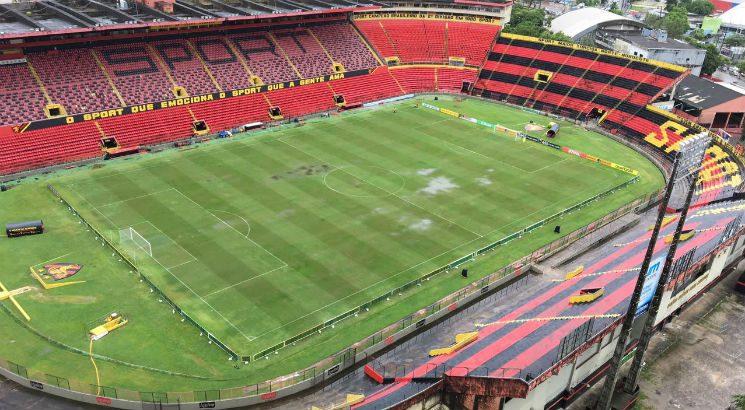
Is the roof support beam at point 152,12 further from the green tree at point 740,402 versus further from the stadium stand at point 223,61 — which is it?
the green tree at point 740,402

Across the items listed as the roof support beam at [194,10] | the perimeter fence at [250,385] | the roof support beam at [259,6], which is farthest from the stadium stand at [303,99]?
the perimeter fence at [250,385]

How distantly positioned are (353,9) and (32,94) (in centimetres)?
4993

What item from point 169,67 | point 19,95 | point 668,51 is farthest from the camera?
point 668,51

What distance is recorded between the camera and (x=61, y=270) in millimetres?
48250

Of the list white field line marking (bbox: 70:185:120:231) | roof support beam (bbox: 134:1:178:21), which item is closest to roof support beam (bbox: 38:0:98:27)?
roof support beam (bbox: 134:1:178:21)

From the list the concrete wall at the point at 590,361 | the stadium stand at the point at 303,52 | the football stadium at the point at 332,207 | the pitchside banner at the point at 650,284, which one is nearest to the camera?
the concrete wall at the point at 590,361

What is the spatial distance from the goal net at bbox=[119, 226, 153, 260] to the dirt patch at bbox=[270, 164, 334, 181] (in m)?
17.6

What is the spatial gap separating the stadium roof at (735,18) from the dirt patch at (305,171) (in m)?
156

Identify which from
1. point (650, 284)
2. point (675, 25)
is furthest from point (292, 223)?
point (675, 25)

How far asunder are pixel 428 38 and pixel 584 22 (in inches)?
2286

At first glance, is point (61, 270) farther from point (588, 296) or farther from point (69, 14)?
point (69, 14)

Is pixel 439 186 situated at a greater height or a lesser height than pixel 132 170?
greater

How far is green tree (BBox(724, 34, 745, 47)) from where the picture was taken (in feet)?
511

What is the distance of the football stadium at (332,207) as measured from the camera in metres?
37.1
